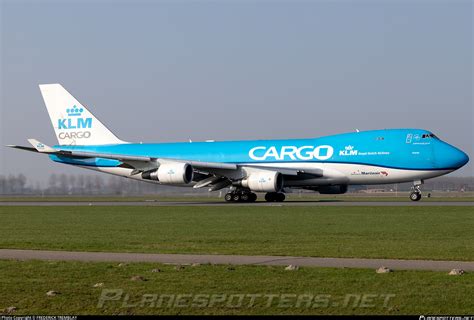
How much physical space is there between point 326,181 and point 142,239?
101ft

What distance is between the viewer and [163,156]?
197 ft

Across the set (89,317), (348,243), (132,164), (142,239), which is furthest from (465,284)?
(132,164)

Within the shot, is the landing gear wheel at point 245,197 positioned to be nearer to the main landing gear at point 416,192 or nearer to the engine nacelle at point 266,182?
the engine nacelle at point 266,182

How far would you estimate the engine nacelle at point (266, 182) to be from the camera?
5181 centimetres

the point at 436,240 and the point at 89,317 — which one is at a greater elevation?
the point at 89,317

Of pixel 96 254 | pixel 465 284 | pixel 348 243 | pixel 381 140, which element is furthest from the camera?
pixel 381 140

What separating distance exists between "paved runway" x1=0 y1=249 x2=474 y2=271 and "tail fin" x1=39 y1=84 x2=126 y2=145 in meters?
45.1

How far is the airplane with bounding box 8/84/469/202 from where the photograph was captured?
5106 centimetres

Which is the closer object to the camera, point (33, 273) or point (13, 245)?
point (33, 273)

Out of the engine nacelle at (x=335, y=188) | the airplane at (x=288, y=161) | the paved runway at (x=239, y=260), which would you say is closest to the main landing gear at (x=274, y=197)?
the airplane at (x=288, y=161)

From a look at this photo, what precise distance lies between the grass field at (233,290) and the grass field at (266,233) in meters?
3.84

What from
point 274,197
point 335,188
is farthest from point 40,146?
point 335,188

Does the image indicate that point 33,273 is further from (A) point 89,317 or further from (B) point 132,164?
(B) point 132,164

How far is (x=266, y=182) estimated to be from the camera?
5191 centimetres
